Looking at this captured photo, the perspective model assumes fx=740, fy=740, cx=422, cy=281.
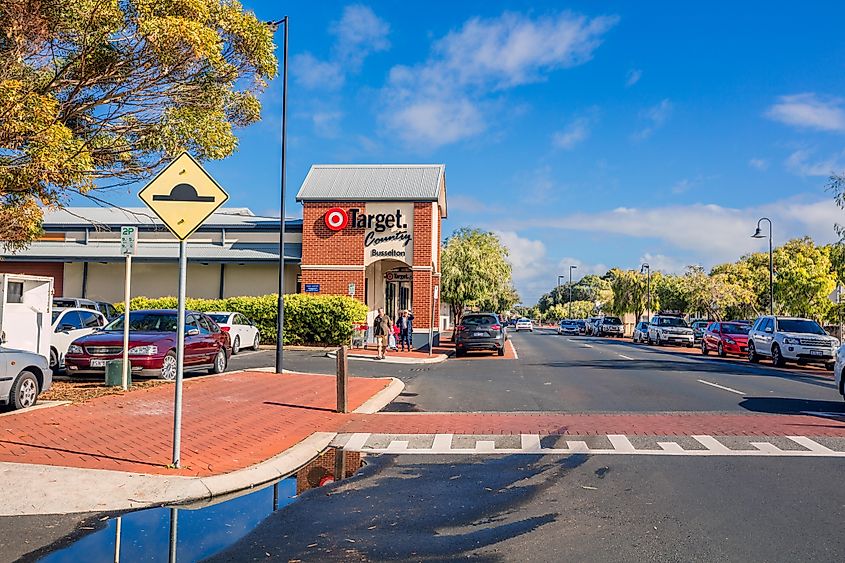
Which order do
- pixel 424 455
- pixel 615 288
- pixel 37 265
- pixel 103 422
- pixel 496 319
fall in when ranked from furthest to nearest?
pixel 615 288 → pixel 37 265 → pixel 496 319 → pixel 103 422 → pixel 424 455

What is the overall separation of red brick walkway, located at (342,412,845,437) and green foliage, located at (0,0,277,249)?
5849 millimetres

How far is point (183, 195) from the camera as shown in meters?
7.61

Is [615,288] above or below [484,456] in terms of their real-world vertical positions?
above

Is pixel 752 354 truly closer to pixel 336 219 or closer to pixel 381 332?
pixel 381 332

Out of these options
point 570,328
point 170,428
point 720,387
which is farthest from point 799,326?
point 570,328

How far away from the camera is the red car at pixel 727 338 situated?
30.7m

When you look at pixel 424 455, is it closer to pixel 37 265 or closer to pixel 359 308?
pixel 359 308

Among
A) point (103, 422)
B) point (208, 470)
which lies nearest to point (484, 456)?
point (208, 470)

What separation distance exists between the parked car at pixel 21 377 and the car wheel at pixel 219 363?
625 centimetres

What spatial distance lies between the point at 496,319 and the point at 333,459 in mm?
20836

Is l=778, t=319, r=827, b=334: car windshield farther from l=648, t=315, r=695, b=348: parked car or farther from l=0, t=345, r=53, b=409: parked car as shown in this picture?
l=0, t=345, r=53, b=409: parked car

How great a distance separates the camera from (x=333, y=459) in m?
8.73

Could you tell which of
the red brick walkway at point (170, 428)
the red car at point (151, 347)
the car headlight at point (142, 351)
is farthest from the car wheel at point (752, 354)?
the car headlight at point (142, 351)

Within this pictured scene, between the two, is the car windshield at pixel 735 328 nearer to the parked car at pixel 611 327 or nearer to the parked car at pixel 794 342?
the parked car at pixel 794 342
